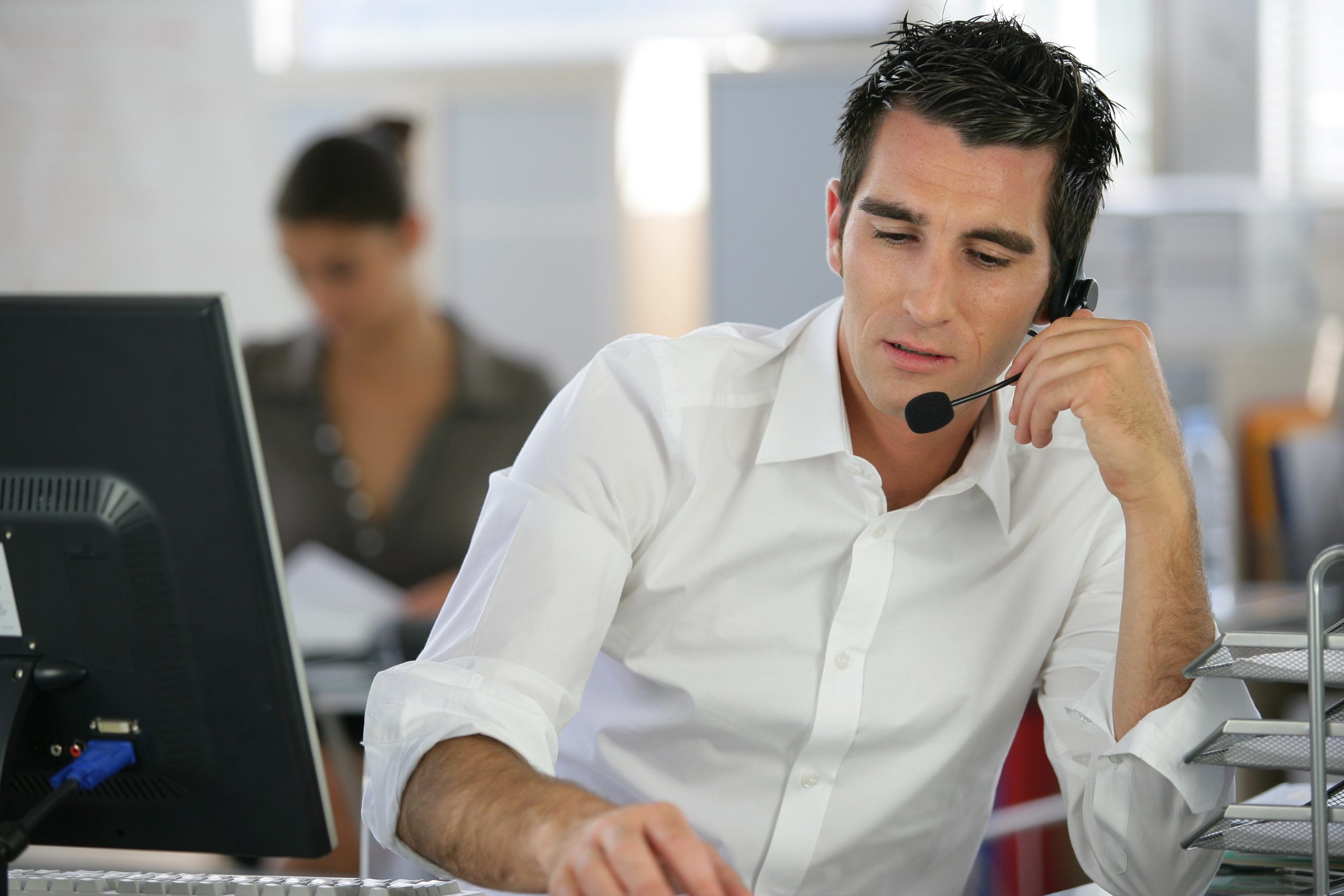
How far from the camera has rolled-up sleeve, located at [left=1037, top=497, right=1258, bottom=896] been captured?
1.04 metres

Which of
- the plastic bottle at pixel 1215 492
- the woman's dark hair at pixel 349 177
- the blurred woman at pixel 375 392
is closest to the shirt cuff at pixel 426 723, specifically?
the blurred woman at pixel 375 392

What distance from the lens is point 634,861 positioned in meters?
0.65

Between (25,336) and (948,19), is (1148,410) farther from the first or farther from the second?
(25,336)

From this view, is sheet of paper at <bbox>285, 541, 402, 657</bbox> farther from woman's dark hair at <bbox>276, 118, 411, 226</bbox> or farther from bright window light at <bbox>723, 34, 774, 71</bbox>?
bright window light at <bbox>723, 34, 774, 71</bbox>

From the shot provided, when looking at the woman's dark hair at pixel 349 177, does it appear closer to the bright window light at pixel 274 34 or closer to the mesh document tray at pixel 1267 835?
the bright window light at pixel 274 34

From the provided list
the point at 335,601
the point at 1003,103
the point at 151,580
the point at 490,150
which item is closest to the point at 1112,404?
the point at 1003,103

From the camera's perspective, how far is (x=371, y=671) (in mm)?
2404

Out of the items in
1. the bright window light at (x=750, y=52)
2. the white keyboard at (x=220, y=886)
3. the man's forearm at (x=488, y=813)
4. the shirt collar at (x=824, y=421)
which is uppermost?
the bright window light at (x=750, y=52)

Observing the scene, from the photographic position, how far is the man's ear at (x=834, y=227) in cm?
124

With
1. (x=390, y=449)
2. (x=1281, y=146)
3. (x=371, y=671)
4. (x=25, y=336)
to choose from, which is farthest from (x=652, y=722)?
(x=1281, y=146)

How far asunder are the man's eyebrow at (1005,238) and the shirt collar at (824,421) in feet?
0.56

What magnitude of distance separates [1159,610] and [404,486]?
2283mm

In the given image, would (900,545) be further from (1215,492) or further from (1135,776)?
(1215,492)

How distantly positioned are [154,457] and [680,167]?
2.54m
